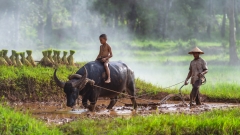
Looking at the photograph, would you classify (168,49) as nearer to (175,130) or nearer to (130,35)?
(130,35)

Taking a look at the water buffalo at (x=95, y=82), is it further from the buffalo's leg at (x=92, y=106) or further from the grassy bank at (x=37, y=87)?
the grassy bank at (x=37, y=87)

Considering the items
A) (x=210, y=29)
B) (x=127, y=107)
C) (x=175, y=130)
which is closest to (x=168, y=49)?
(x=210, y=29)

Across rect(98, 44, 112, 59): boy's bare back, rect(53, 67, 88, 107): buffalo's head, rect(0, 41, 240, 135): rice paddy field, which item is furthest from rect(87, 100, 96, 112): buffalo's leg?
rect(0, 41, 240, 135): rice paddy field

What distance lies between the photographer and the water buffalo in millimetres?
10945

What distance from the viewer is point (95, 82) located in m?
11.6

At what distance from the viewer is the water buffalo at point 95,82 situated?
35.9 ft

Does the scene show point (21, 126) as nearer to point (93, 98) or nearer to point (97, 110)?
point (93, 98)

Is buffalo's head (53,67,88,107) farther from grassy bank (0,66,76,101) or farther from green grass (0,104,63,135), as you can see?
grassy bank (0,66,76,101)

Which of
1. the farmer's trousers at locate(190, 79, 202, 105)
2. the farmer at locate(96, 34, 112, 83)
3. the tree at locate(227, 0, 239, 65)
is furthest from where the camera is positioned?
the tree at locate(227, 0, 239, 65)

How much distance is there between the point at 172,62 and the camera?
26.3 meters

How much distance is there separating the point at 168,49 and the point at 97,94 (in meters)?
19.5

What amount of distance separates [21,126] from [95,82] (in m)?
3.77

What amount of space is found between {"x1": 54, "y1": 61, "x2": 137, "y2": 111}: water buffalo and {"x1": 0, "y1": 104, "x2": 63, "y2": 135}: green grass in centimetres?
245

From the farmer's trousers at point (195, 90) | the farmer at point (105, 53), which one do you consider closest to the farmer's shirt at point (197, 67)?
the farmer's trousers at point (195, 90)
